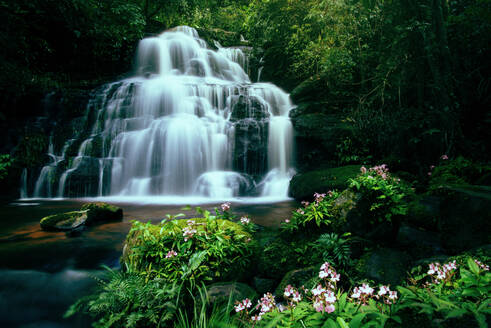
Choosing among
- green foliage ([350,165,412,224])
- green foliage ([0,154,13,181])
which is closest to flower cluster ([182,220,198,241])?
green foliage ([350,165,412,224])

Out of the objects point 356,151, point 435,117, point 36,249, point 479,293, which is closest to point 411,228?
point 479,293

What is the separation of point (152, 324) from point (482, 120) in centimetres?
897

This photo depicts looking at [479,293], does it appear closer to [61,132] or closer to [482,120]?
[482,120]

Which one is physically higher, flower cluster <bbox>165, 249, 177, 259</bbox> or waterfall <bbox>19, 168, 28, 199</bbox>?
waterfall <bbox>19, 168, 28, 199</bbox>

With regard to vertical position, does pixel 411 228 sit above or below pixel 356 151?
below

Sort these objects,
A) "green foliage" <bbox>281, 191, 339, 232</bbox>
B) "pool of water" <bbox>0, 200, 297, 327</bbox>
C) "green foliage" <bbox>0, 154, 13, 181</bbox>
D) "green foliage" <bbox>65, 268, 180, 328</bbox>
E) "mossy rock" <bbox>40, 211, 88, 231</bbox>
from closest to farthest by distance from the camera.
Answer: "green foliage" <bbox>65, 268, 180, 328</bbox> < "pool of water" <bbox>0, 200, 297, 327</bbox> < "green foliage" <bbox>281, 191, 339, 232</bbox> < "mossy rock" <bbox>40, 211, 88, 231</bbox> < "green foliage" <bbox>0, 154, 13, 181</bbox>

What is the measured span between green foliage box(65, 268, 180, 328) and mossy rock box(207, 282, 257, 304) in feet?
1.20

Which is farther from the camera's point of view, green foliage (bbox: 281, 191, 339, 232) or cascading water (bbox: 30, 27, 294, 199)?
cascading water (bbox: 30, 27, 294, 199)

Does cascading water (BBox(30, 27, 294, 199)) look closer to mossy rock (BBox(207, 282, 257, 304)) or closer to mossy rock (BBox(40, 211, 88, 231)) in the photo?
mossy rock (BBox(40, 211, 88, 231))

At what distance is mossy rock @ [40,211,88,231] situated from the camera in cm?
549

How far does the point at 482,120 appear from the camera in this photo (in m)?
6.83

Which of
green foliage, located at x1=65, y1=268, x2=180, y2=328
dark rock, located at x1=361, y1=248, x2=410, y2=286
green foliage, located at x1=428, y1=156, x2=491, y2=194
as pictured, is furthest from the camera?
green foliage, located at x1=428, y1=156, x2=491, y2=194

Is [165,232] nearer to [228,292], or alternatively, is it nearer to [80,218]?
[228,292]

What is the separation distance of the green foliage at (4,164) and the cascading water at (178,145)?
117cm
